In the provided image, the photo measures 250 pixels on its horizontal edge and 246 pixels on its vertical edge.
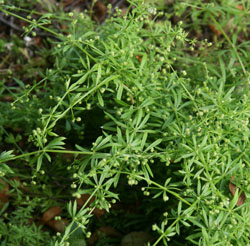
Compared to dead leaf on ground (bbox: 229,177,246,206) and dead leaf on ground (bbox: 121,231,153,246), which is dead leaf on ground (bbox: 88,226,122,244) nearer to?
dead leaf on ground (bbox: 121,231,153,246)

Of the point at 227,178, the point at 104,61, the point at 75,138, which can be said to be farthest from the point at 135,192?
the point at 104,61

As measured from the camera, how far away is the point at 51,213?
11.7 ft

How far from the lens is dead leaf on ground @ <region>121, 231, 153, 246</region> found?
10.9ft

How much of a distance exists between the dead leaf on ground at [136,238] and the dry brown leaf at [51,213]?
0.65 meters

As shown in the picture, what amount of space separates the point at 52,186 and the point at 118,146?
4.46 feet

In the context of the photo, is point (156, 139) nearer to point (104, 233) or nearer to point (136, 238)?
point (136, 238)

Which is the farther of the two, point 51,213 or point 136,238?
point 51,213

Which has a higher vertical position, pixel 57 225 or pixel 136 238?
pixel 136 238

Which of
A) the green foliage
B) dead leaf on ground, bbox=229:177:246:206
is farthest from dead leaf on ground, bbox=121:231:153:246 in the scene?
dead leaf on ground, bbox=229:177:246:206

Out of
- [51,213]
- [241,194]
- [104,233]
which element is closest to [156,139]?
[241,194]

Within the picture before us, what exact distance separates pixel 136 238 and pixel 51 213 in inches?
31.8

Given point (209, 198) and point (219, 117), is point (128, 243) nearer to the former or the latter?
point (209, 198)

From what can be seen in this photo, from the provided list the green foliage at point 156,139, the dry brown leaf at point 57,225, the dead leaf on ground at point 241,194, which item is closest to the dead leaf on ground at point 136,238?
the green foliage at point 156,139

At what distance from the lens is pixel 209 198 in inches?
98.7
